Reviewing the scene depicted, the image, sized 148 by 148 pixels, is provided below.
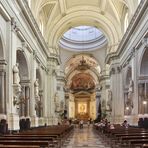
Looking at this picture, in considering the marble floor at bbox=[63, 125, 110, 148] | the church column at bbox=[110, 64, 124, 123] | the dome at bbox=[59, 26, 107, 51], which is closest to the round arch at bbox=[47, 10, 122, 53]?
the church column at bbox=[110, 64, 124, 123]

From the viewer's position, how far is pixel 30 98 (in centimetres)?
2112

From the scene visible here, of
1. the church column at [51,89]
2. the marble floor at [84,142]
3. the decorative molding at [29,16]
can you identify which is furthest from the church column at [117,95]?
the decorative molding at [29,16]

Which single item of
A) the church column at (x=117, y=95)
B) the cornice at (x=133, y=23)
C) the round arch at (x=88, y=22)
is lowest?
the church column at (x=117, y=95)

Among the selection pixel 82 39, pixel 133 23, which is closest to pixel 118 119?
pixel 133 23

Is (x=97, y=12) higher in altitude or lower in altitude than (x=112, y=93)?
higher

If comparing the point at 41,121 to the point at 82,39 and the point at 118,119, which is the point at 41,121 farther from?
the point at 82,39

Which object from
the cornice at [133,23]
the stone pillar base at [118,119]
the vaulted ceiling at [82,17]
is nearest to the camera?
the cornice at [133,23]

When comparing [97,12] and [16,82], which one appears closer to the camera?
[16,82]

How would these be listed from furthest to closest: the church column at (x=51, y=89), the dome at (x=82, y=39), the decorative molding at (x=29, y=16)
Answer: the dome at (x=82, y=39)
the church column at (x=51, y=89)
the decorative molding at (x=29, y=16)

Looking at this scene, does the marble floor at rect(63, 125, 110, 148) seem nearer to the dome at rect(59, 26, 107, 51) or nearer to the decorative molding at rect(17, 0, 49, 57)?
the decorative molding at rect(17, 0, 49, 57)

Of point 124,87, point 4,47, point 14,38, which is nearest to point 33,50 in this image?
point 14,38

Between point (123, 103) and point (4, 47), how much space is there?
53.2 feet

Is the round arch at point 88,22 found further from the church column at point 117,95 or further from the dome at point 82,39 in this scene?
the dome at point 82,39

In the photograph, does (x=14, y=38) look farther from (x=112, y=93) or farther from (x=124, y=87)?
(x=112, y=93)
